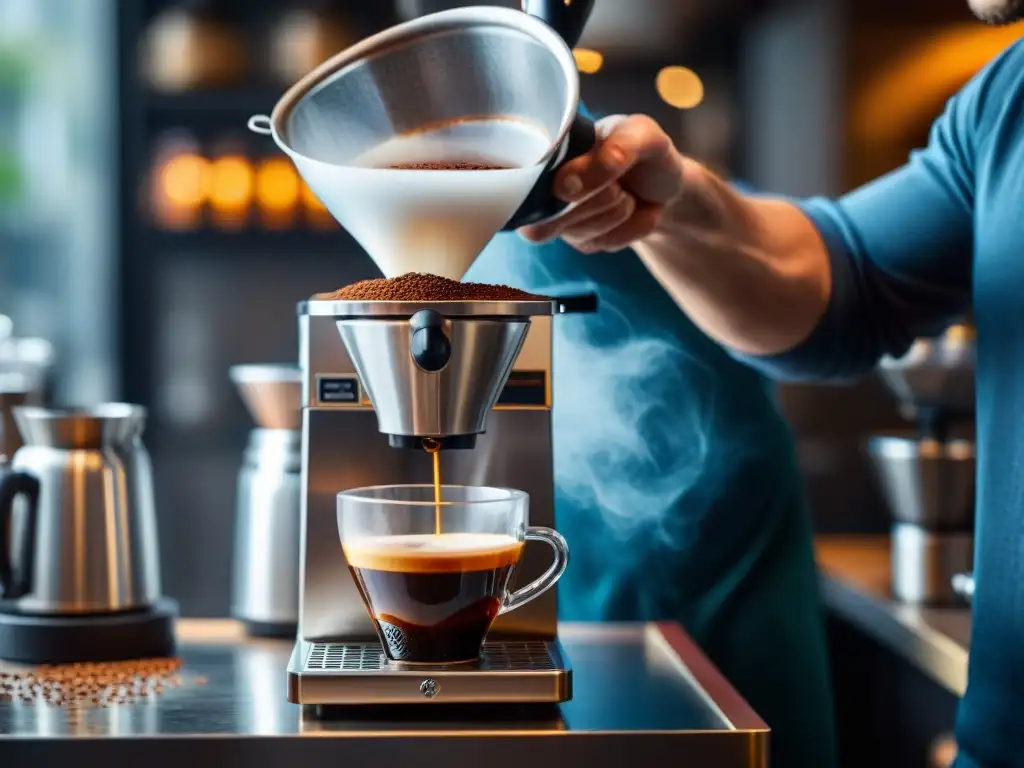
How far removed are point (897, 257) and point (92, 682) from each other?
90cm

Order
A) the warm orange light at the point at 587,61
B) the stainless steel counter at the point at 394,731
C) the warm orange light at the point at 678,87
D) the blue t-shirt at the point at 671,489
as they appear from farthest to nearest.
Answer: the warm orange light at the point at 678,87
the warm orange light at the point at 587,61
the blue t-shirt at the point at 671,489
the stainless steel counter at the point at 394,731

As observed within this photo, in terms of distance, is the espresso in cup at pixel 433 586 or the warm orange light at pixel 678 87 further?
the warm orange light at pixel 678 87

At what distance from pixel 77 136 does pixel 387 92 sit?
273 centimetres

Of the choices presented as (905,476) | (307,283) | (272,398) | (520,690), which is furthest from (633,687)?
(307,283)

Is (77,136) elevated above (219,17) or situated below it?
below

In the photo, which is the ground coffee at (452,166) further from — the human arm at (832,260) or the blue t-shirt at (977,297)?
the blue t-shirt at (977,297)

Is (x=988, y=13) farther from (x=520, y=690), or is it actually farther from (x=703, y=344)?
(x=520, y=690)

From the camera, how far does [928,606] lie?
7.45 ft

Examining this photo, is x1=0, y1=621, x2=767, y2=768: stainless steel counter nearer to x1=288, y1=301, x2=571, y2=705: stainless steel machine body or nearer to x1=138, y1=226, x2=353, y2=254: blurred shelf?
x1=288, y1=301, x2=571, y2=705: stainless steel machine body

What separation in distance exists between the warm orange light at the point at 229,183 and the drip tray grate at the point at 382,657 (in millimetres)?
2609

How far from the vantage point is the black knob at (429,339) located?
956 mm

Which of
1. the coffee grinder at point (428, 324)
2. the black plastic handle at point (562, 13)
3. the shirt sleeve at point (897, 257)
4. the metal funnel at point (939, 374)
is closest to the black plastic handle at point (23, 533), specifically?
the coffee grinder at point (428, 324)

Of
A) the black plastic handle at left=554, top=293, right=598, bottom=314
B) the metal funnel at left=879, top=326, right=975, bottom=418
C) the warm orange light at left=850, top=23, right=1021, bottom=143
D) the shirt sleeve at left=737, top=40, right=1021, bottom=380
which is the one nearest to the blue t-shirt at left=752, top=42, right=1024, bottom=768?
the shirt sleeve at left=737, top=40, right=1021, bottom=380

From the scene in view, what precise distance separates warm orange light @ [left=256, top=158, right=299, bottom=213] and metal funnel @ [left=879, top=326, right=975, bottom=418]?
1.82 meters
